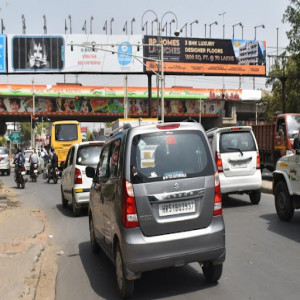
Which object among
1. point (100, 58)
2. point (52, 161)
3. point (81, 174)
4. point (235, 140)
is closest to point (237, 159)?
point (235, 140)

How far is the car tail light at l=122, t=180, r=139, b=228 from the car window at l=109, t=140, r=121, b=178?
0.48 metres

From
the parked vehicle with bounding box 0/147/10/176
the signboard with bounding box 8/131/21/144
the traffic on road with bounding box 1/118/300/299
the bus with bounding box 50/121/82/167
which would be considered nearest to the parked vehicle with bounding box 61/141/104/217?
the traffic on road with bounding box 1/118/300/299

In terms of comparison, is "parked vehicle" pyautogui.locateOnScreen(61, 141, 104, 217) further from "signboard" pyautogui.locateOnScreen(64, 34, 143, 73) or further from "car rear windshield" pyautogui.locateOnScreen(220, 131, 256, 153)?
"signboard" pyautogui.locateOnScreen(64, 34, 143, 73)

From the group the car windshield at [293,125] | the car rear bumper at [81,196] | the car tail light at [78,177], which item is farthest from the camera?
the car windshield at [293,125]

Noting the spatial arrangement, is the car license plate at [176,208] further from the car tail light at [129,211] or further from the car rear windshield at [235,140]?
the car rear windshield at [235,140]

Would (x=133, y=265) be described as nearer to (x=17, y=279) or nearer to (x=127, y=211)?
(x=127, y=211)

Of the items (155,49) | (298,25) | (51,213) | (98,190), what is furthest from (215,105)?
(98,190)

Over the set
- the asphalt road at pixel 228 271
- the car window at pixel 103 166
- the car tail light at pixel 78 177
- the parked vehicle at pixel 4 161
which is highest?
the car window at pixel 103 166

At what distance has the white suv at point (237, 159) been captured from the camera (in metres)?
11.1

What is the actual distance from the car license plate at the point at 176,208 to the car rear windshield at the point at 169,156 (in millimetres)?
294

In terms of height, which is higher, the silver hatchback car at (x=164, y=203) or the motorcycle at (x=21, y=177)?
the silver hatchback car at (x=164, y=203)

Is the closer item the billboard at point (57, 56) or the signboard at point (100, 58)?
the billboard at point (57, 56)

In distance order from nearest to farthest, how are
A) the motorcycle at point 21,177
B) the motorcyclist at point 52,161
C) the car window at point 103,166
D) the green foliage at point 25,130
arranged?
the car window at point 103,166, the motorcycle at point 21,177, the motorcyclist at point 52,161, the green foliage at point 25,130

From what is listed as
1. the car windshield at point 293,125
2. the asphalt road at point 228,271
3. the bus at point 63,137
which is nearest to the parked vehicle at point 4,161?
the bus at point 63,137
